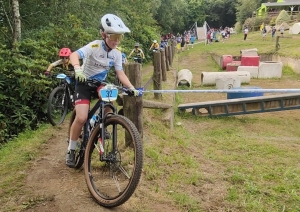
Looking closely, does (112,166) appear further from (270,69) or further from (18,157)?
(270,69)

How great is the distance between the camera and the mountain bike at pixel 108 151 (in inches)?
110

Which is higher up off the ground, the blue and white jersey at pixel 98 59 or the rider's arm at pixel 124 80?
the blue and white jersey at pixel 98 59

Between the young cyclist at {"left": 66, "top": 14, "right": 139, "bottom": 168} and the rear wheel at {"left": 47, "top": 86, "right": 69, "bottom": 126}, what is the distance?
106 inches

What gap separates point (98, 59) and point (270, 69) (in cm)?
1372

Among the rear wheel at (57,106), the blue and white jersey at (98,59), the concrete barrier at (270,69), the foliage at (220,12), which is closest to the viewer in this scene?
the blue and white jersey at (98,59)

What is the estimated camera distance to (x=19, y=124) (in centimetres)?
623

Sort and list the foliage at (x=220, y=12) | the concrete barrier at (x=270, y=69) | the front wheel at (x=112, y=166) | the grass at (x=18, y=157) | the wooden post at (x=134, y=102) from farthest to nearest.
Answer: the foliage at (x=220, y=12), the concrete barrier at (x=270, y=69), the wooden post at (x=134, y=102), the grass at (x=18, y=157), the front wheel at (x=112, y=166)

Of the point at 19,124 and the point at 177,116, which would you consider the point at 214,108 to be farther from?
the point at 19,124

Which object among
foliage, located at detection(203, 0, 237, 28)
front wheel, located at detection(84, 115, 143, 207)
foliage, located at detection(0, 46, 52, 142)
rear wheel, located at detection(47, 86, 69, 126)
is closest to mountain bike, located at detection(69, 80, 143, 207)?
front wheel, located at detection(84, 115, 143, 207)

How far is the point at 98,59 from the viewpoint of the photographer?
3.41 meters

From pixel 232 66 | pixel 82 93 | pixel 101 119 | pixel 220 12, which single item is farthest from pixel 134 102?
pixel 220 12

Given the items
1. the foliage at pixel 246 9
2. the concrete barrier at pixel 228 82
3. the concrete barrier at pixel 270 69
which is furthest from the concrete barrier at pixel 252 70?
the foliage at pixel 246 9

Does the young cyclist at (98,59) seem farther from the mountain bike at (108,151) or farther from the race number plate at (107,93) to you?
the race number plate at (107,93)

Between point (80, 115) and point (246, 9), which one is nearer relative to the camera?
point (80, 115)
